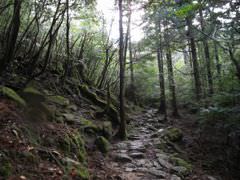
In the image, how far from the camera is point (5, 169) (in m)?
2.39

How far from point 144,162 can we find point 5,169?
343cm

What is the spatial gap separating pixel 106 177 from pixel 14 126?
6.74ft

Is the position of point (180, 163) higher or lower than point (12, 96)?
lower

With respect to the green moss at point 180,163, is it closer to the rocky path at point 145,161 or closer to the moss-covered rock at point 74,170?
the rocky path at point 145,161

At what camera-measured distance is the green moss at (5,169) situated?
2.33 meters

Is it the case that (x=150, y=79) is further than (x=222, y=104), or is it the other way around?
(x=150, y=79)

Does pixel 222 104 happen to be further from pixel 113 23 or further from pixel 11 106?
pixel 113 23

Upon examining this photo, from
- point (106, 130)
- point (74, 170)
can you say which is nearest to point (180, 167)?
point (106, 130)

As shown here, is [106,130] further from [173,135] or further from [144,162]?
[173,135]

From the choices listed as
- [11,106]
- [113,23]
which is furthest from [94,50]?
[11,106]

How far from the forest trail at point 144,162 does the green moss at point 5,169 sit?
1.68 m

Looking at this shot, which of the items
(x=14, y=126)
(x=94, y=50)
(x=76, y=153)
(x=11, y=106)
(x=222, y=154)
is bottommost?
(x=222, y=154)

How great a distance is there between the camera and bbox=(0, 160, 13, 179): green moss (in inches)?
91.9

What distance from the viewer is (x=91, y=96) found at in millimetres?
8188
